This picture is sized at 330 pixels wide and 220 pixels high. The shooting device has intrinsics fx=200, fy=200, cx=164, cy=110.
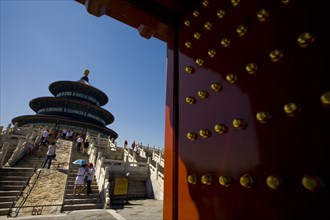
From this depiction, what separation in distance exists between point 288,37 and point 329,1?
0.19m

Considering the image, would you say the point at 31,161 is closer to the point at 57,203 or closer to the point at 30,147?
the point at 30,147

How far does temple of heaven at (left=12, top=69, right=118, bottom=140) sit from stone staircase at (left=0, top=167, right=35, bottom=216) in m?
19.9

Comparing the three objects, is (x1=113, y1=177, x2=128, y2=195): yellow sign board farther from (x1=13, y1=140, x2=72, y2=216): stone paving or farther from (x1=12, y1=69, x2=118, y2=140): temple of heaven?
(x1=12, y1=69, x2=118, y2=140): temple of heaven

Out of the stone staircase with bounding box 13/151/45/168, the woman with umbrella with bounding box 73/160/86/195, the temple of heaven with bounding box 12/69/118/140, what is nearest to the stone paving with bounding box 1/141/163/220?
the woman with umbrella with bounding box 73/160/86/195

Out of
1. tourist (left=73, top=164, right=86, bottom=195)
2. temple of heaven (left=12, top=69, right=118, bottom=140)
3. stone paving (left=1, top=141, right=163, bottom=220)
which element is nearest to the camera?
stone paving (left=1, top=141, right=163, bottom=220)

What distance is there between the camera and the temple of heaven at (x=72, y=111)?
31.0m

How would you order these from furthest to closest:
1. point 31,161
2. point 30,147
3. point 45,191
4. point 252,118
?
point 30,147 → point 31,161 → point 45,191 → point 252,118

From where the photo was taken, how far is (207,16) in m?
1.54

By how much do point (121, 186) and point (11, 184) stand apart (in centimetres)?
544

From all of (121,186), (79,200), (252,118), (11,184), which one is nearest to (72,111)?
(11,184)

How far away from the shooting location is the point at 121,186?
38.4ft

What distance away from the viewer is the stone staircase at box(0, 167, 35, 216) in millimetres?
8239

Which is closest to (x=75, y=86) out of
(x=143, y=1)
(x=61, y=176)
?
(x=61, y=176)

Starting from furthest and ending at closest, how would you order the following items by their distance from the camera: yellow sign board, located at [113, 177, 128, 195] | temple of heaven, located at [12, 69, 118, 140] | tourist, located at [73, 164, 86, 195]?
1. temple of heaven, located at [12, 69, 118, 140]
2. yellow sign board, located at [113, 177, 128, 195]
3. tourist, located at [73, 164, 86, 195]
